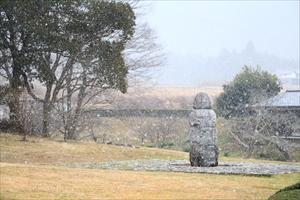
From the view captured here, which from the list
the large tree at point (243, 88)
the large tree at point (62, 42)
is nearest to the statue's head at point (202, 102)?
the large tree at point (62, 42)

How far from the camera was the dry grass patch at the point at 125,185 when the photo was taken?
1063 cm

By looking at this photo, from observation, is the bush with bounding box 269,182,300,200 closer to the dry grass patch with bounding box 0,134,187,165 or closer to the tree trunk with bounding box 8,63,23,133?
the dry grass patch with bounding box 0,134,187,165

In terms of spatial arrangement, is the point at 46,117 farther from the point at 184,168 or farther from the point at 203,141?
the point at 184,168

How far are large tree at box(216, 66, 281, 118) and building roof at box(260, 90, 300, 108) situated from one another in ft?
8.44

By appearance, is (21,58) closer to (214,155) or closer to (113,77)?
(113,77)

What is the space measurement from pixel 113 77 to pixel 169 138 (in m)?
10.5

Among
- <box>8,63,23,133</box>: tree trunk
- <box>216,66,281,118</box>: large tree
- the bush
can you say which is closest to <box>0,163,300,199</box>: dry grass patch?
the bush

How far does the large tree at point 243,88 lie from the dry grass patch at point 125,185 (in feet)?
75.7

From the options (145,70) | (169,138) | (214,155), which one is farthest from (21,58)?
(169,138)

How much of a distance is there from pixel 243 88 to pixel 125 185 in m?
27.1

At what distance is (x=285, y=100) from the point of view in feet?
109

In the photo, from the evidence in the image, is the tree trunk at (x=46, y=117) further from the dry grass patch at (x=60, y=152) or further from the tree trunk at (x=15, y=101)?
the dry grass patch at (x=60, y=152)

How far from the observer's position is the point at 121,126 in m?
36.1

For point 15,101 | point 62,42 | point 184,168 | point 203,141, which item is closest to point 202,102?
point 203,141
